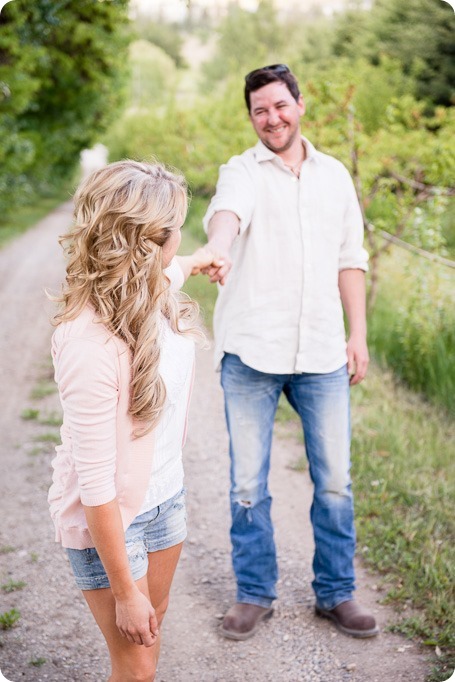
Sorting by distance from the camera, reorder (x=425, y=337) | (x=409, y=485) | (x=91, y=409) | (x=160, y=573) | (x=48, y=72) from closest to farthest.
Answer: (x=91, y=409) < (x=160, y=573) < (x=409, y=485) < (x=425, y=337) < (x=48, y=72)

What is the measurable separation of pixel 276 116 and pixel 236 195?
443mm

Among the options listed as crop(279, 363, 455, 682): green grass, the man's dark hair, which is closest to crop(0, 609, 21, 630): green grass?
crop(279, 363, 455, 682): green grass

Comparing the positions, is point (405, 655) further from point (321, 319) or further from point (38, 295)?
point (38, 295)

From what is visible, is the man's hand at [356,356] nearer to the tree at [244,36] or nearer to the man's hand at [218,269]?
the man's hand at [218,269]

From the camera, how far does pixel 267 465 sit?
10.6ft

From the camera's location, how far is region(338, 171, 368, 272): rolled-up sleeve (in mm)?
3287

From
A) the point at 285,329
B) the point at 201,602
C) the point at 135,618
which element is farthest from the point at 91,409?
the point at 201,602

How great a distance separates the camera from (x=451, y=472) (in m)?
4.61

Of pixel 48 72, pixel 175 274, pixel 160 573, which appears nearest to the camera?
pixel 160 573

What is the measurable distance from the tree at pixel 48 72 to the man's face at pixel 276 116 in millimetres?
10166

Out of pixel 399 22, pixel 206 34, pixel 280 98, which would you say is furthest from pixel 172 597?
pixel 206 34

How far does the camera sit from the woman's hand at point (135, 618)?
190 cm

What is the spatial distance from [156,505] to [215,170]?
1226cm

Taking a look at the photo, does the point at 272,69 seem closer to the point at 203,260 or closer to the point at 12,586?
the point at 203,260
